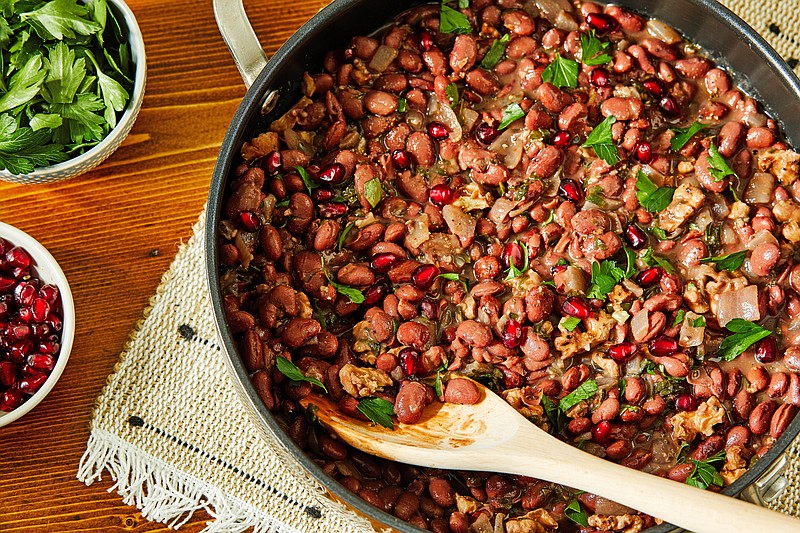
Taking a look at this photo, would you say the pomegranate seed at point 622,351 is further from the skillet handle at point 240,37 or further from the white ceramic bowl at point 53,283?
the white ceramic bowl at point 53,283

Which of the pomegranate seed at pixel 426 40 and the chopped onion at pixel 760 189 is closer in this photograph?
the chopped onion at pixel 760 189

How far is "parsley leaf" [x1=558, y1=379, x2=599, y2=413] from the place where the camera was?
293cm

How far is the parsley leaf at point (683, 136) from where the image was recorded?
10.2 ft

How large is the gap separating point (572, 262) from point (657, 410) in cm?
57

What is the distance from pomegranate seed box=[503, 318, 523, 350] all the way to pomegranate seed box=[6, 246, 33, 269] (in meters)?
1.78

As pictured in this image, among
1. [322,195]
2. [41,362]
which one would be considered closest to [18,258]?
[41,362]

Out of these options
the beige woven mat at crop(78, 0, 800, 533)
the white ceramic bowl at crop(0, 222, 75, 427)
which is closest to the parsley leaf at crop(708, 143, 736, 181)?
the beige woven mat at crop(78, 0, 800, 533)

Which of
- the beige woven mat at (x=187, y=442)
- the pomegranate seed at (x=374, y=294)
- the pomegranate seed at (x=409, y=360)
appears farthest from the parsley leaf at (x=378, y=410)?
the beige woven mat at (x=187, y=442)

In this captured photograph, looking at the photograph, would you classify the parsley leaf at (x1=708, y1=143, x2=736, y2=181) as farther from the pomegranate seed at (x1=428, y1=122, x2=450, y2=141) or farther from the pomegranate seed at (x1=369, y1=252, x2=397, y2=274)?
the pomegranate seed at (x1=369, y1=252, x2=397, y2=274)

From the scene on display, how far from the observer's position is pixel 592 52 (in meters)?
3.18

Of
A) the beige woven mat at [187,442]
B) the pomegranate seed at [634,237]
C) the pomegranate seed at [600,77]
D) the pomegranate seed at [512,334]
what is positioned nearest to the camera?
the pomegranate seed at [512,334]

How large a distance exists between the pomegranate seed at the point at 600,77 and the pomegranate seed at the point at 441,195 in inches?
26.1

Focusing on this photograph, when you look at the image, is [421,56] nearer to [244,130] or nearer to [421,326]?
[244,130]

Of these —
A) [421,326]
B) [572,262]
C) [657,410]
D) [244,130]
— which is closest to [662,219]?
[572,262]
